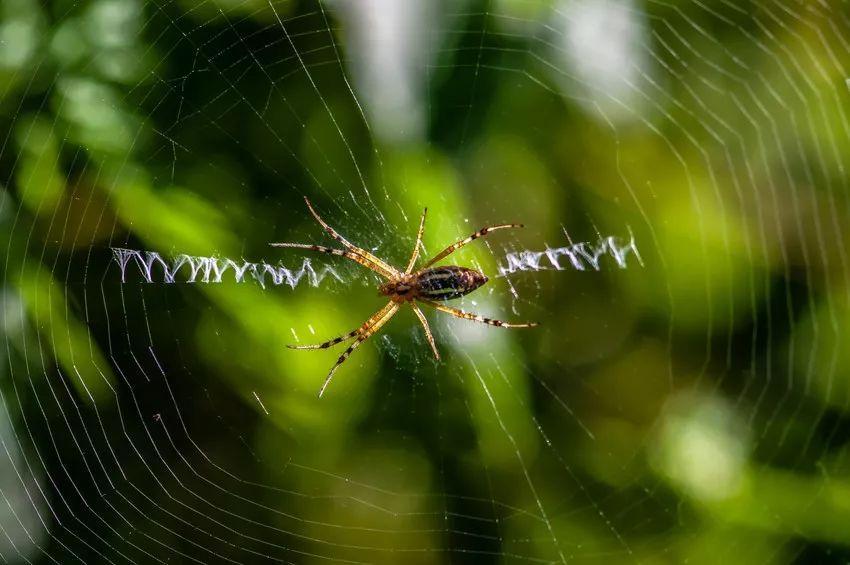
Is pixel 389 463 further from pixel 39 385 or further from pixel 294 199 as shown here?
pixel 39 385

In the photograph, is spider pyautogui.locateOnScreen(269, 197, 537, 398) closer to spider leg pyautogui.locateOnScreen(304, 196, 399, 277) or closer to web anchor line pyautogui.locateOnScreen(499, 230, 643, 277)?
spider leg pyautogui.locateOnScreen(304, 196, 399, 277)

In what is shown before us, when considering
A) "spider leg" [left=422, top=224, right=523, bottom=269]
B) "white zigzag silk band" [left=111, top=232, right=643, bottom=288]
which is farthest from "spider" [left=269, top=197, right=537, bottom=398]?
"white zigzag silk band" [left=111, top=232, right=643, bottom=288]

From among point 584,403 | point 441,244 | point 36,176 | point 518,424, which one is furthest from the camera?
point 441,244

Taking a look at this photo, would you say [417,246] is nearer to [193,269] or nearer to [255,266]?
[255,266]

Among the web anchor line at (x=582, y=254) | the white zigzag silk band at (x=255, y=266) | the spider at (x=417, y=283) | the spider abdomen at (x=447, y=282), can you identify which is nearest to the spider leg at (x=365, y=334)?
the spider at (x=417, y=283)

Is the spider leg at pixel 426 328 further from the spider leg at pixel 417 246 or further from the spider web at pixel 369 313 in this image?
the spider leg at pixel 417 246

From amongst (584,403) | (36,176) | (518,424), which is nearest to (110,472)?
(36,176)
